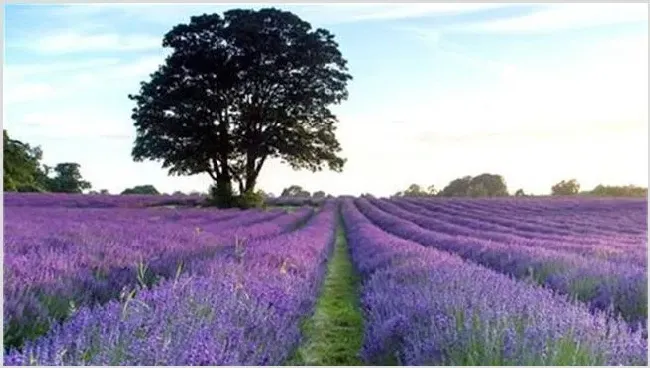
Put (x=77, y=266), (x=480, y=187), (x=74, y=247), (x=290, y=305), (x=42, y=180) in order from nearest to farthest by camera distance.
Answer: (x=290, y=305)
(x=77, y=266)
(x=74, y=247)
(x=42, y=180)
(x=480, y=187)

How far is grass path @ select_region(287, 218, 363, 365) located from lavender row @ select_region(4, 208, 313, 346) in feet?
3.72

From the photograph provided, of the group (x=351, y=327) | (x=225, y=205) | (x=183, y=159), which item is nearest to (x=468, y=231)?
(x=351, y=327)

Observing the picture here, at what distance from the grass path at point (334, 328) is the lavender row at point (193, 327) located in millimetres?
165

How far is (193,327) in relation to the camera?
381 centimetres

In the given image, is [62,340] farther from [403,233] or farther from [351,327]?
[403,233]

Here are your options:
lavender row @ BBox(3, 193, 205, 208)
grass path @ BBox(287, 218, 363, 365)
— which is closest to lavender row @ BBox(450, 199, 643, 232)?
grass path @ BBox(287, 218, 363, 365)

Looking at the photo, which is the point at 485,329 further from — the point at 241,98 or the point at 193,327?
the point at 241,98

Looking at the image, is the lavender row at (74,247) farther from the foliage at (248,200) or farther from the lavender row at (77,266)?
the foliage at (248,200)

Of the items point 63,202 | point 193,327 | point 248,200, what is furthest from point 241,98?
point 193,327

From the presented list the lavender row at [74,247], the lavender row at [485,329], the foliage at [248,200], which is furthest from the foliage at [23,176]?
the lavender row at [485,329]

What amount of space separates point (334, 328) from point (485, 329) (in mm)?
2787

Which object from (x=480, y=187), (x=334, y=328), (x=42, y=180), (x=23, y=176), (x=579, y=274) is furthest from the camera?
(x=480, y=187)

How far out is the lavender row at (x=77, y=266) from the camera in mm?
4879

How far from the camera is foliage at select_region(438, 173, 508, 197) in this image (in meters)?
46.1
